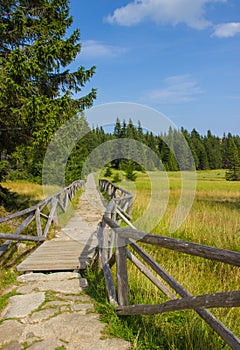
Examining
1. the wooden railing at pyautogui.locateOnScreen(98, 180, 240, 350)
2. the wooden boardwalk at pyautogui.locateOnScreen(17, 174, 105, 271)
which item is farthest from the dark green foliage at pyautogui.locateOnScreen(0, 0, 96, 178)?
the wooden railing at pyautogui.locateOnScreen(98, 180, 240, 350)

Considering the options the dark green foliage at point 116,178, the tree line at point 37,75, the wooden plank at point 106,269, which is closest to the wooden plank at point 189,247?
the wooden plank at point 106,269

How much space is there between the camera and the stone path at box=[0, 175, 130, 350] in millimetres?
2787

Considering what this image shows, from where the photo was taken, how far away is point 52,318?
10.8 feet

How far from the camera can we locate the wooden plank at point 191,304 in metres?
1.98

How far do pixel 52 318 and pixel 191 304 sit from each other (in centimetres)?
178

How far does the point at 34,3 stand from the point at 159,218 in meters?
8.12

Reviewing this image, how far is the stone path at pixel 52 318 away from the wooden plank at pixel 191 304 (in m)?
0.33

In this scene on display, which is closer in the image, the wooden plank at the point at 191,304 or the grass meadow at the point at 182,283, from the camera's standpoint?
the wooden plank at the point at 191,304

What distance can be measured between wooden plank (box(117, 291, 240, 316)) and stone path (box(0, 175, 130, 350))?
1.10 ft

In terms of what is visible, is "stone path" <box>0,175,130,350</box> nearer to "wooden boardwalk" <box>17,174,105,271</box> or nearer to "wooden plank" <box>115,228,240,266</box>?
"wooden boardwalk" <box>17,174,105,271</box>

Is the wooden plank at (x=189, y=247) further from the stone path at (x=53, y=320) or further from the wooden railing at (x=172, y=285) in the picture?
the stone path at (x=53, y=320)

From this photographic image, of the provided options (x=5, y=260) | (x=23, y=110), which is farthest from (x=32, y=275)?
(x=23, y=110)

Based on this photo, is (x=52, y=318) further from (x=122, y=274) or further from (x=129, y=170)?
(x=129, y=170)

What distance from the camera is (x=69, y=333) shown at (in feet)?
9.71
